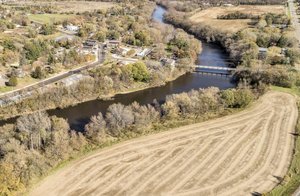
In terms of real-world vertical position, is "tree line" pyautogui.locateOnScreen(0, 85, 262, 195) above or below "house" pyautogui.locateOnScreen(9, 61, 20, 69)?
below

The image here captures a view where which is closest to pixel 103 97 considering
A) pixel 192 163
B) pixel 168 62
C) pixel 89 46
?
pixel 168 62

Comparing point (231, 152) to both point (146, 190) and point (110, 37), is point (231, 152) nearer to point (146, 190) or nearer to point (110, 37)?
point (146, 190)

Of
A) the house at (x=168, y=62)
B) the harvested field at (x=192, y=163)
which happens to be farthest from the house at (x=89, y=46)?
the harvested field at (x=192, y=163)

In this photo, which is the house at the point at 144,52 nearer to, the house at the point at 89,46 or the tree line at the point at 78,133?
the house at the point at 89,46

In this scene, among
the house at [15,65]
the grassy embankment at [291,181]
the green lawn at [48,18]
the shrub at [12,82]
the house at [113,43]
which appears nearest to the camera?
the grassy embankment at [291,181]

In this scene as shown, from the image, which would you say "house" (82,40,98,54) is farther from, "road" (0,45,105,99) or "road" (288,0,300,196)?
"road" (288,0,300,196)

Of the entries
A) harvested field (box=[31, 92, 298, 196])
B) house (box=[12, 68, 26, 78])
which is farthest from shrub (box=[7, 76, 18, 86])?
harvested field (box=[31, 92, 298, 196])

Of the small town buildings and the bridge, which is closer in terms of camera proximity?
the bridge
